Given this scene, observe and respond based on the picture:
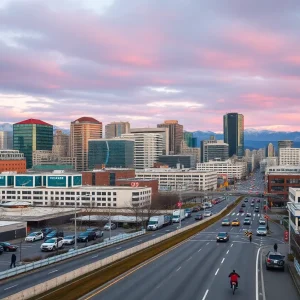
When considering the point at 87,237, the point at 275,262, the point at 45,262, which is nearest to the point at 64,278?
the point at 45,262

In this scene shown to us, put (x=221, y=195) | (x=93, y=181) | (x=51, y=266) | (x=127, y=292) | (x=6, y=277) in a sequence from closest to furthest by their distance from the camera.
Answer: (x=127, y=292) → (x=6, y=277) → (x=51, y=266) → (x=93, y=181) → (x=221, y=195)

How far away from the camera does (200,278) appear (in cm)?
3481

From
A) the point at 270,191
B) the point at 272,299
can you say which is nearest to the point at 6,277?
the point at 272,299

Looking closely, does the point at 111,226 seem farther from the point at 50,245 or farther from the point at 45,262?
the point at 45,262

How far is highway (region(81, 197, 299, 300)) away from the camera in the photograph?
29.8m

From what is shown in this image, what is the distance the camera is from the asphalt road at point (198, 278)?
97.7 ft

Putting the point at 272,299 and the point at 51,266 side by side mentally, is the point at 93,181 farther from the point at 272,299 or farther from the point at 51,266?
the point at 272,299

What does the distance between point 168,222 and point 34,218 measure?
23.0 m

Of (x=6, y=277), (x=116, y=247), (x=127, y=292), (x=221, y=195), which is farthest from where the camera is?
(x=221, y=195)

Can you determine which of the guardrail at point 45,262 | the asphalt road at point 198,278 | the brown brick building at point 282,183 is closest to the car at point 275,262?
the asphalt road at point 198,278

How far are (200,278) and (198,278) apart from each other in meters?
0.14

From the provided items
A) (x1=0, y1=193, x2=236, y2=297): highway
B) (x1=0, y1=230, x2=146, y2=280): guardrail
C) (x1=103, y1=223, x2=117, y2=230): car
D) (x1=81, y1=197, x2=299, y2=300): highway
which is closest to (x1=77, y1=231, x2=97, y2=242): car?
(x1=0, y1=230, x2=146, y2=280): guardrail

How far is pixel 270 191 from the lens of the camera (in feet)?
446

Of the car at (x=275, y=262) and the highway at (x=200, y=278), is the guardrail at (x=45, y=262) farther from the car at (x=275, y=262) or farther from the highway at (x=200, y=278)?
the car at (x=275, y=262)
